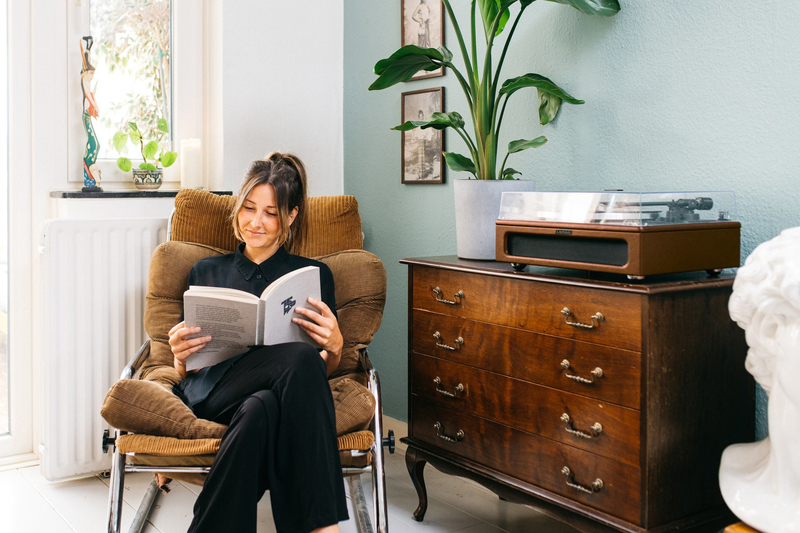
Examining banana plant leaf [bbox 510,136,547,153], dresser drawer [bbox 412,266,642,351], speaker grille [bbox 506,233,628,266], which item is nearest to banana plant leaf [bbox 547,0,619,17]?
banana plant leaf [bbox 510,136,547,153]

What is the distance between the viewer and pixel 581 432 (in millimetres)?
1618

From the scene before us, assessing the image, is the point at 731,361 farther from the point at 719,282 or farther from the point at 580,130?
the point at 580,130

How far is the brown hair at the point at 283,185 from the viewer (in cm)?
201

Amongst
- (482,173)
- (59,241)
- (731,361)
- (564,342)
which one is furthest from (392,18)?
(731,361)

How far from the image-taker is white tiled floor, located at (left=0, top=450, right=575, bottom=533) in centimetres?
212

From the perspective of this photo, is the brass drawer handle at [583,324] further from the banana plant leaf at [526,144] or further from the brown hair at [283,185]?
the brown hair at [283,185]

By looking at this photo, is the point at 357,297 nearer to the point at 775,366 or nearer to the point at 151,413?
the point at 151,413

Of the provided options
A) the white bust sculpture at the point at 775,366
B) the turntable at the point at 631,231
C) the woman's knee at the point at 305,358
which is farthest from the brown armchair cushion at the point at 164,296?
the white bust sculpture at the point at 775,366

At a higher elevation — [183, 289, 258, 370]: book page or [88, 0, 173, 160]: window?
[88, 0, 173, 160]: window

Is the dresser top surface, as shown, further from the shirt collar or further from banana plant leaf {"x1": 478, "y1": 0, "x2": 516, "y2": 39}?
banana plant leaf {"x1": 478, "y1": 0, "x2": 516, "y2": 39}

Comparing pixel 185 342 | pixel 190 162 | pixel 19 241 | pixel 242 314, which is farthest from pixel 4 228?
pixel 242 314

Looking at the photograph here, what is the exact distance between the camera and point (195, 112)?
2.82 m

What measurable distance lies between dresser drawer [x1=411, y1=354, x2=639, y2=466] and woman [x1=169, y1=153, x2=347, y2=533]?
299mm

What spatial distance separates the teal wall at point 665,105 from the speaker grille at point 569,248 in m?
0.41
